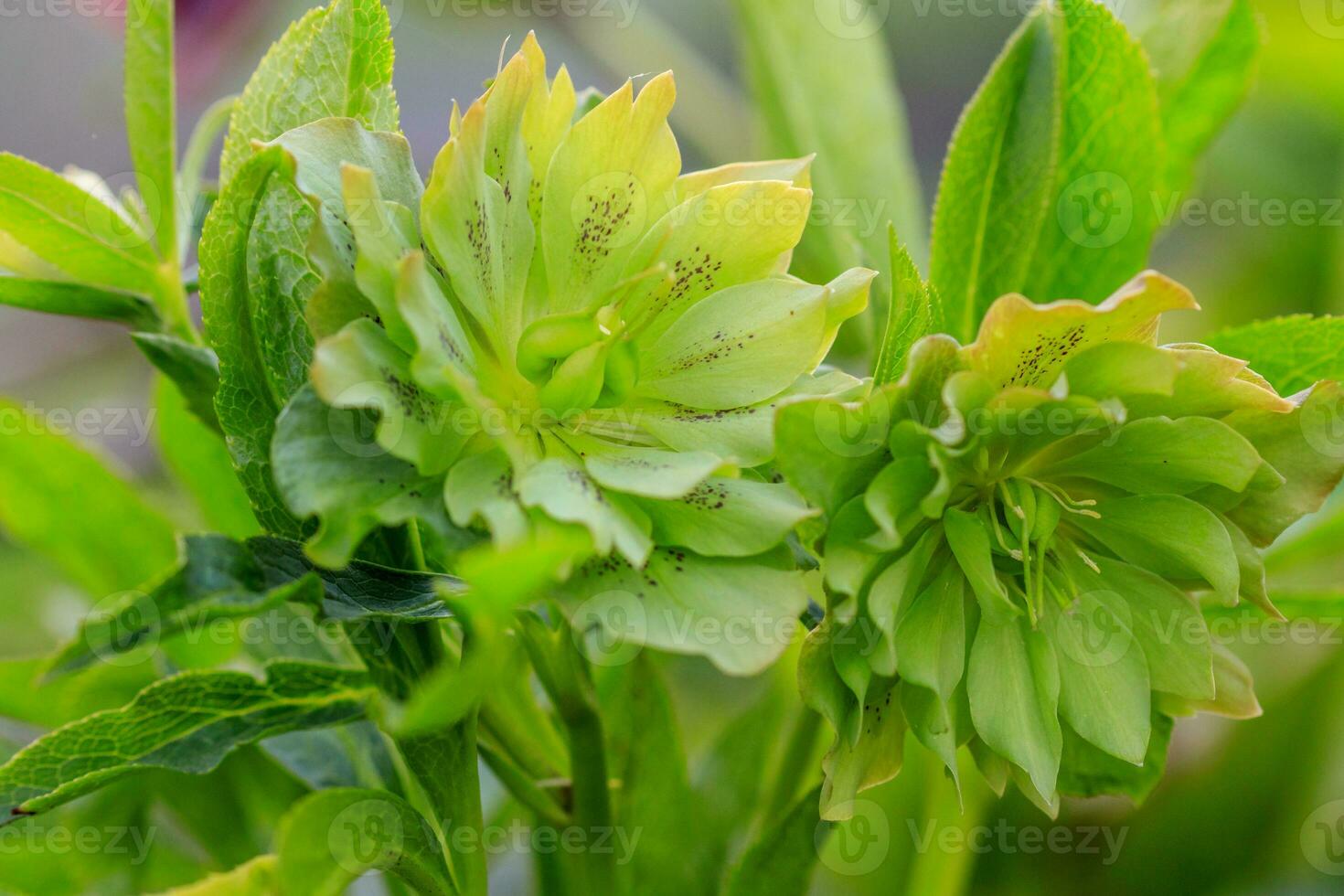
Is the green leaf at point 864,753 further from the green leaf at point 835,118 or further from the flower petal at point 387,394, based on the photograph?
the green leaf at point 835,118

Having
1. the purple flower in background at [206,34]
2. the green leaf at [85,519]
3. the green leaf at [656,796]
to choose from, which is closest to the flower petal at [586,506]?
the green leaf at [656,796]

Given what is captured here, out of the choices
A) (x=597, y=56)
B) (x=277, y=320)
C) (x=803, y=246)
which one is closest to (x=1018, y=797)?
(x=803, y=246)

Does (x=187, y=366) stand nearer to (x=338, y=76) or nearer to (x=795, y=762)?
(x=338, y=76)

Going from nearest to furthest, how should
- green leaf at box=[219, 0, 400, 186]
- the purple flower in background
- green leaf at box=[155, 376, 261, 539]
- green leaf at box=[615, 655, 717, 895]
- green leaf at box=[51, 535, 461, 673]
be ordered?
green leaf at box=[51, 535, 461, 673] < green leaf at box=[219, 0, 400, 186] < green leaf at box=[615, 655, 717, 895] < green leaf at box=[155, 376, 261, 539] < the purple flower in background

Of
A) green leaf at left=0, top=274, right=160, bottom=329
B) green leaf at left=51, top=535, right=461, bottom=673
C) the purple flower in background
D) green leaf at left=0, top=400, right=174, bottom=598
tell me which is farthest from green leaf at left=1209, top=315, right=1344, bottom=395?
the purple flower in background

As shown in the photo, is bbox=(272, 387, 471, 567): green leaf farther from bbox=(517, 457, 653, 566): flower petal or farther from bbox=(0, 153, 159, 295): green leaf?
bbox=(0, 153, 159, 295): green leaf

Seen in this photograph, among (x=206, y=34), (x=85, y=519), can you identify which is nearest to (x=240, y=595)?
(x=85, y=519)
